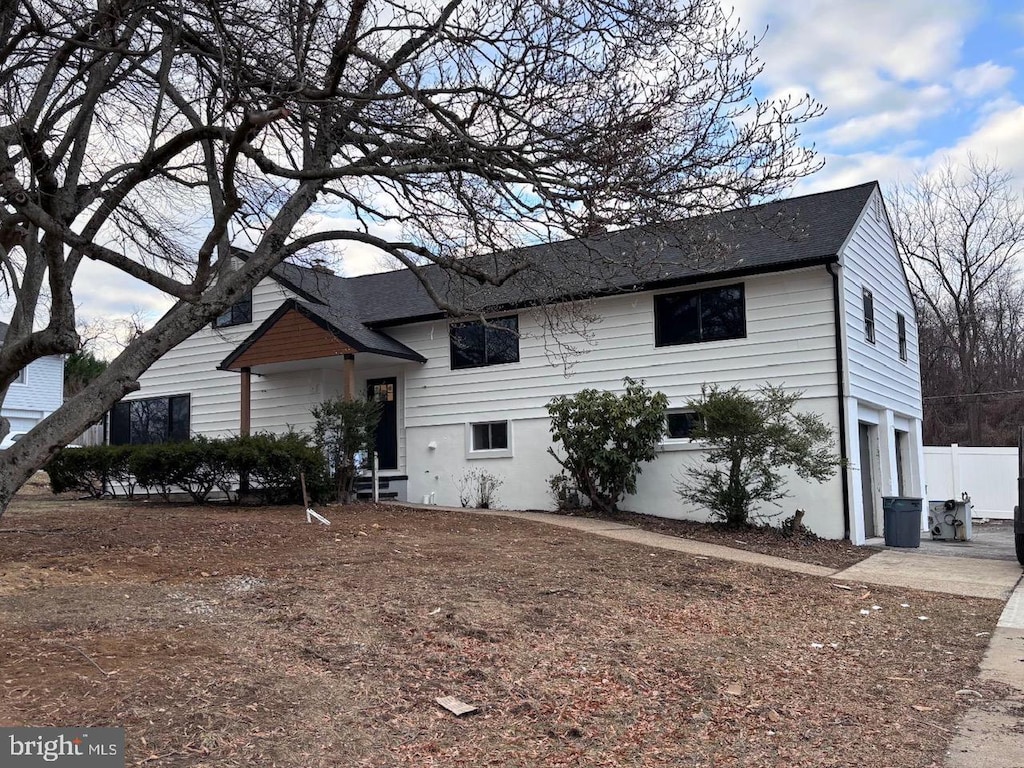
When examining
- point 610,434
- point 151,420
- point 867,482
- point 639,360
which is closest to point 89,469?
point 151,420

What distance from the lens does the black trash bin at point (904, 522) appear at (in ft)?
46.6

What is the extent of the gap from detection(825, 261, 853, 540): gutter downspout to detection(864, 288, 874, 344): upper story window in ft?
6.37

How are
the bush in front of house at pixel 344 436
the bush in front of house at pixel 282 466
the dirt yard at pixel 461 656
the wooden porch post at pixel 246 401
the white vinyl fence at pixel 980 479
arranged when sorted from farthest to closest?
the white vinyl fence at pixel 980 479
the wooden porch post at pixel 246 401
the bush in front of house at pixel 344 436
the bush in front of house at pixel 282 466
the dirt yard at pixel 461 656

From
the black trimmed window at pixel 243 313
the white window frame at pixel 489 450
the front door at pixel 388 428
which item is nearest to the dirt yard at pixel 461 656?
the white window frame at pixel 489 450

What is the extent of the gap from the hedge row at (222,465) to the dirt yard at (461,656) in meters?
4.29

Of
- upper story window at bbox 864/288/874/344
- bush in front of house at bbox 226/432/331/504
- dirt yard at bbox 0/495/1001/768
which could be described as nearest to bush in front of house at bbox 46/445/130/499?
bush in front of house at bbox 226/432/331/504

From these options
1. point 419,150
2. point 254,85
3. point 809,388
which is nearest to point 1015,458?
point 809,388

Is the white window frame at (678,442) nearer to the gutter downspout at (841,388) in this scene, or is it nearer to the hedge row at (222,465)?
the gutter downspout at (841,388)

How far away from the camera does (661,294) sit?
15.5 m

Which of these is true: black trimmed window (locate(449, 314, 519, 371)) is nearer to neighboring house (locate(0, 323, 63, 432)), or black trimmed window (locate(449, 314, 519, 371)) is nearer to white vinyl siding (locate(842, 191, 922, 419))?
white vinyl siding (locate(842, 191, 922, 419))

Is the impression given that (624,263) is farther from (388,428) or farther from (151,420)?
(151,420)

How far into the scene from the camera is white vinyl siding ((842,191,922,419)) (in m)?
14.5

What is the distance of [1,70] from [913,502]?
14156 millimetres

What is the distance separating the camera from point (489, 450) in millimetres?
17031
